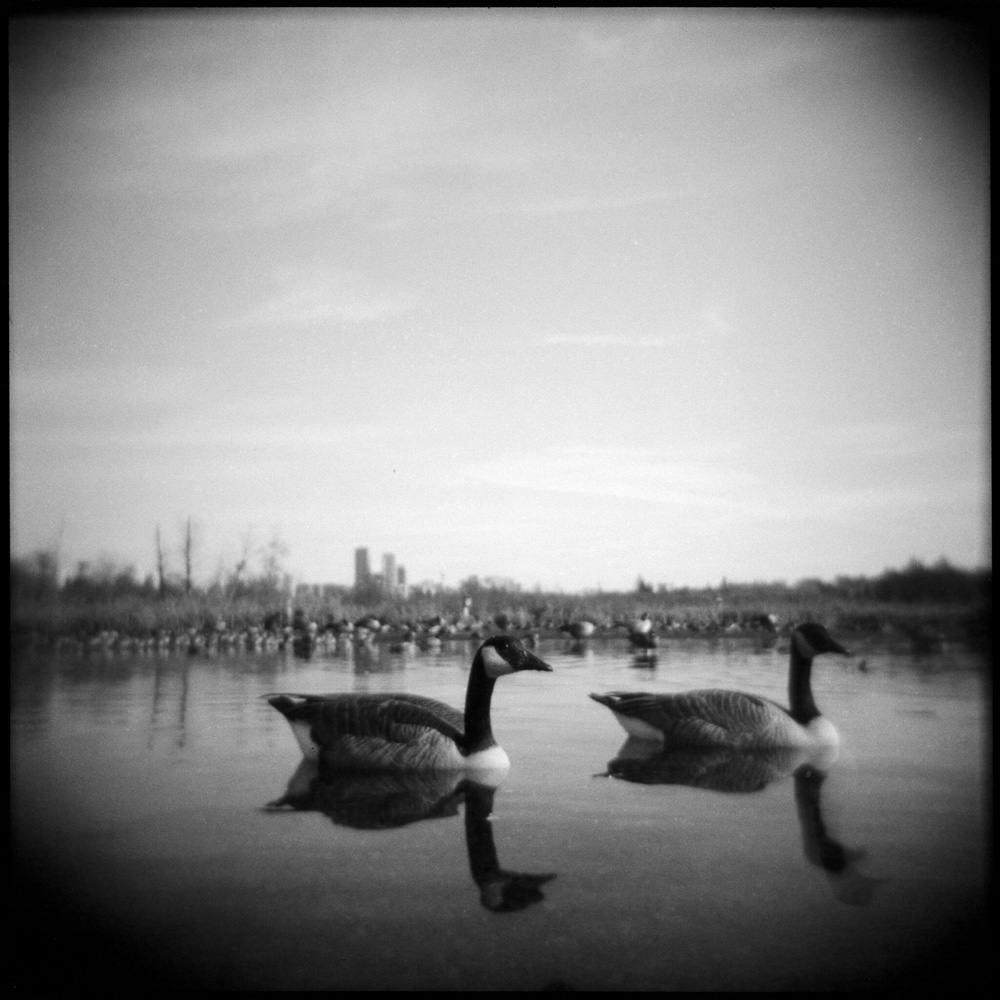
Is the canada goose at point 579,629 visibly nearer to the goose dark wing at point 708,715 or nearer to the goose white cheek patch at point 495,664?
the goose dark wing at point 708,715

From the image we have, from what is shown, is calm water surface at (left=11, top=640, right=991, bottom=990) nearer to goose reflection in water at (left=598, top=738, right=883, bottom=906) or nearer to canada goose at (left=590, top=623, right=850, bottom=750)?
goose reflection in water at (left=598, top=738, right=883, bottom=906)

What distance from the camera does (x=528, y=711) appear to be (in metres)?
9.12

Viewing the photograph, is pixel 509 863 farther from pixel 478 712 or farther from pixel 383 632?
pixel 383 632

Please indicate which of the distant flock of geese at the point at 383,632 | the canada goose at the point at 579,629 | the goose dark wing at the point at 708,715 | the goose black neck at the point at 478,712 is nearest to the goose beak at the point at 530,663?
the goose black neck at the point at 478,712

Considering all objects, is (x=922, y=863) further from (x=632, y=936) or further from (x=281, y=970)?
(x=281, y=970)

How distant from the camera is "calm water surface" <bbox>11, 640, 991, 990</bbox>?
4.16 m

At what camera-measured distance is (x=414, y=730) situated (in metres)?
6.47

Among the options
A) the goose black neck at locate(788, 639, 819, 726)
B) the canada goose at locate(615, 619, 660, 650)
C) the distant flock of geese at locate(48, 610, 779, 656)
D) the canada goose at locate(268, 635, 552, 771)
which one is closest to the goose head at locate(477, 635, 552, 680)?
the canada goose at locate(268, 635, 552, 771)

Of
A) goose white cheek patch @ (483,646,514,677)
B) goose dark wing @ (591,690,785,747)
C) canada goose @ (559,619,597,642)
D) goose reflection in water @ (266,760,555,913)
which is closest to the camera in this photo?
goose reflection in water @ (266,760,555,913)

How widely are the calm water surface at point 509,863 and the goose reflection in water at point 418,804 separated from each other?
0.10ft

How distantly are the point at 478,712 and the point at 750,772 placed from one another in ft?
7.86

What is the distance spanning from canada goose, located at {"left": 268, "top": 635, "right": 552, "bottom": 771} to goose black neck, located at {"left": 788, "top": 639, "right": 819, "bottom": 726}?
8.56ft

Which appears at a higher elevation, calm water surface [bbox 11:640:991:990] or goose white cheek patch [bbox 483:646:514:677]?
goose white cheek patch [bbox 483:646:514:677]

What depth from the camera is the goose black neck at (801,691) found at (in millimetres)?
7578
